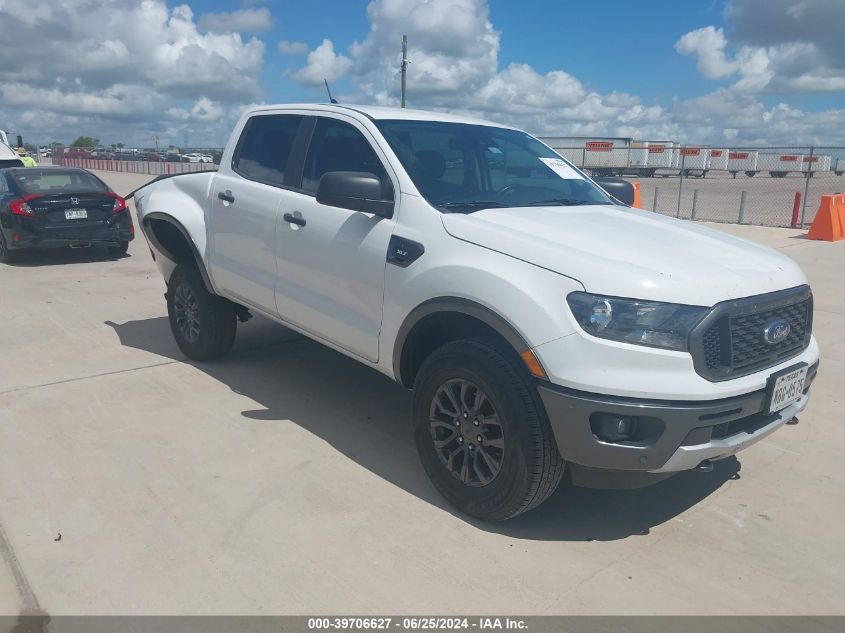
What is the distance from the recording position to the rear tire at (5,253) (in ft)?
34.0

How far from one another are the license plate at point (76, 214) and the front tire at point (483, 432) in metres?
8.42

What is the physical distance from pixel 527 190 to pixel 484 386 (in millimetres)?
1489

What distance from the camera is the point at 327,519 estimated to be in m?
3.52

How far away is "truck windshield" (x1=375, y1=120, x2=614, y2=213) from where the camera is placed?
394 cm

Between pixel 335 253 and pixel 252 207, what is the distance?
1.02 metres

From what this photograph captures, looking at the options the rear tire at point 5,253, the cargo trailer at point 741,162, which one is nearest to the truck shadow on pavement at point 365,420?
the rear tire at point 5,253

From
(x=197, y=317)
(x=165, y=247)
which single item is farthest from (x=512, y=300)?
(x=165, y=247)

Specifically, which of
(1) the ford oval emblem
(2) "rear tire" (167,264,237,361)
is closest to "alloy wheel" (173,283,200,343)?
(2) "rear tire" (167,264,237,361)

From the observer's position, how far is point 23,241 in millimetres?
10016

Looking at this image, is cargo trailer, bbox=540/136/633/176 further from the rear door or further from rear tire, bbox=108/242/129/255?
the rear door

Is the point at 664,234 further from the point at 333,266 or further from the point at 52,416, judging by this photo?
the point at 52,416

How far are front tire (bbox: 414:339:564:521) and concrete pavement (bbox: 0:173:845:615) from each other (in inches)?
7.8

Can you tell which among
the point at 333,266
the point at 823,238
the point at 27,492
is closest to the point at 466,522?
the point at 333,266

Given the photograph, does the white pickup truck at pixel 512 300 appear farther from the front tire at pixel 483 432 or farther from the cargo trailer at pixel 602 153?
the cargo trailer at pixel 602 153
